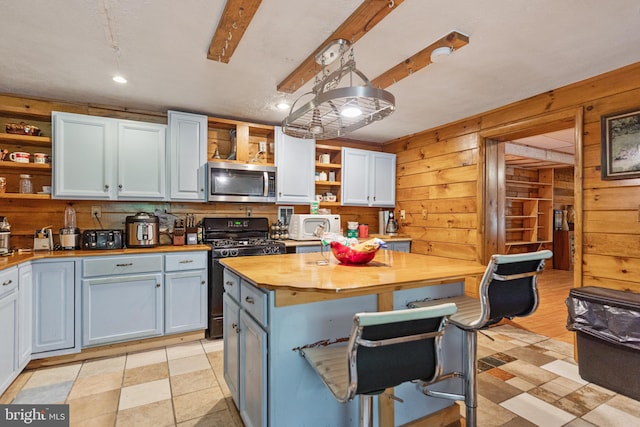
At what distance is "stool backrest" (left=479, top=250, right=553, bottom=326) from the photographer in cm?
146

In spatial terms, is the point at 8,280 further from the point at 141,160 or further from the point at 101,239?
the point at 141,160

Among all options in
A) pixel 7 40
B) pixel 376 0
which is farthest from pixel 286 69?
pixel 7 40

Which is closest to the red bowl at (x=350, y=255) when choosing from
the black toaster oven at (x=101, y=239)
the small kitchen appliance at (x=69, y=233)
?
the black toaster oven at (x=101, y=239)

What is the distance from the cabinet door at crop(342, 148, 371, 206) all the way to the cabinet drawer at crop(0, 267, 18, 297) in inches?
126

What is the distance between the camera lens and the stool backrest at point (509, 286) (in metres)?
1.46

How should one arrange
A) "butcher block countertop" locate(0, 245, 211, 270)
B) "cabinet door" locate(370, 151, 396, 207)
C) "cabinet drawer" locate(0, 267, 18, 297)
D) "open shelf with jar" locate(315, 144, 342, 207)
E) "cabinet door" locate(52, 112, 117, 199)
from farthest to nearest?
"cabinet door" locate(370, 151, 396, 207) < "open shelf with jar" locate(315, 144, 342, 207) < "cabinet door" locate(52, 112, 117, 199) < "butcher block countertop" locate(0, 245, 211, 270) < "cabinet drawer" locate(0, 267, 18, 297)

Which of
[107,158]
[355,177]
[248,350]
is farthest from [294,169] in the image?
[248,350]

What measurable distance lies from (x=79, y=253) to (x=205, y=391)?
61.8 inches

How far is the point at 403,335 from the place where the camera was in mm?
1064

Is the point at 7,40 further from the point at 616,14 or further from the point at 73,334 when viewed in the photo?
the point at 616,14

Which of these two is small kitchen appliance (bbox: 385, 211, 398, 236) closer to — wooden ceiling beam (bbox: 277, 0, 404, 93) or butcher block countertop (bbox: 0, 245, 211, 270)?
butcher block countertop (bbox: 0, 245, 211, 270)

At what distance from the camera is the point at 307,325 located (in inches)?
58.9

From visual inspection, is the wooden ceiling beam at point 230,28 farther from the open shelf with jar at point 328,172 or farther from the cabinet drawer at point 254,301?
the open shelf with jar at point 328,172

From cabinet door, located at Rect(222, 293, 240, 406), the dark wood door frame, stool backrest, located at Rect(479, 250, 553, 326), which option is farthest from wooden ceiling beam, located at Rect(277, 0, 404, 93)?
the dark wood door frame
